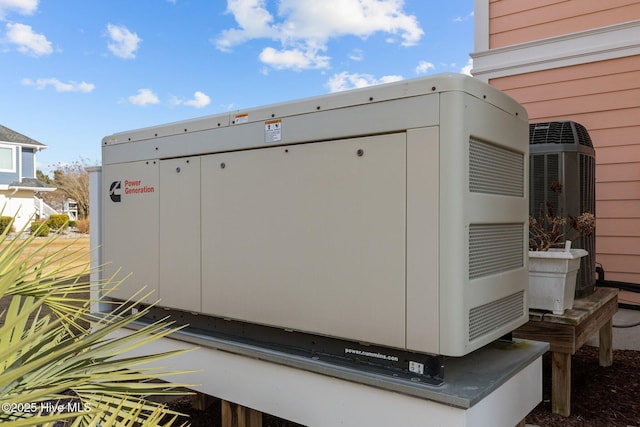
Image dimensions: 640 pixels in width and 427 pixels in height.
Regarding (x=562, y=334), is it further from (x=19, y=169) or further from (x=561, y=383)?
(x=19, y=169)

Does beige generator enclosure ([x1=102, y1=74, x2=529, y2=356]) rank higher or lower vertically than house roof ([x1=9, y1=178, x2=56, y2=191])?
lower

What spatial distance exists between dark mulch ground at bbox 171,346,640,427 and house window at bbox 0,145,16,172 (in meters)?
21.8

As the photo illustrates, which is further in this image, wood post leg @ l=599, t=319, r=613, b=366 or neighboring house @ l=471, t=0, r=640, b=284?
neighboring house @ l=471, t=0, r=640, b=284

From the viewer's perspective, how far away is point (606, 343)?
10.9 ft

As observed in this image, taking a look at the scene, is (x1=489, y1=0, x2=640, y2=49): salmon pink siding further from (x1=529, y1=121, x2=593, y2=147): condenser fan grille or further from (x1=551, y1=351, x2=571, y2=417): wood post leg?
(x1=551, y1=351, x2=571, y2=417): wood post leg

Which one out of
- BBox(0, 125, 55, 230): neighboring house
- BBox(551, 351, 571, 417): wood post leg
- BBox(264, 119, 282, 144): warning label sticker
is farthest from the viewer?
BBox(0, 125, 55, 230): neighboring house

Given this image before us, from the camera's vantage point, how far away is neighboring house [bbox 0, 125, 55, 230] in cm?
1988

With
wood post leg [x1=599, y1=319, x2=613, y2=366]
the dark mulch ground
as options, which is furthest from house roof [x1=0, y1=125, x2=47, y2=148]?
wood post leg [x1=599, y1=319, x2=613, y2=366]

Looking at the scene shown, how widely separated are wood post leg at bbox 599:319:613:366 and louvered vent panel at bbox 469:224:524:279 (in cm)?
190

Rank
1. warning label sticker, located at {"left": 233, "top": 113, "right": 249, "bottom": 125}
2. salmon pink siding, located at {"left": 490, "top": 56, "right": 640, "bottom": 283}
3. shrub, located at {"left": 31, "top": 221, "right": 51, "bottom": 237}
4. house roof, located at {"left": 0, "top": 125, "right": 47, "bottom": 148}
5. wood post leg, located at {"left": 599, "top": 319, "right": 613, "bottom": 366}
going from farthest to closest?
house roof, located at {"left": 0, "top": 125, "right": 47, "bottom": 148}, salmon pink siding, located at {"left": 490, "top": 56, "right": 640, "bottom": 283}, wood post leg, located at {"left": 599, "top": 319, "right": 613, "bottom": 366}, warning label sticker, located at {"left": 233, "top": 113, "right": 249, "bottom": 125}, shrub, located at {"left": 31, "top": 221, "right": 51, "bottom": 237}

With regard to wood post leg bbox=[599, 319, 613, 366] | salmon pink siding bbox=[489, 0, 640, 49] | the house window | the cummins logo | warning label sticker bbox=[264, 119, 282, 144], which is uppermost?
the house window

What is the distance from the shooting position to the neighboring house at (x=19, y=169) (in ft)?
65.2

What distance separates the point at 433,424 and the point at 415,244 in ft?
2.04

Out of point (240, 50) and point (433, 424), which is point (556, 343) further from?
point (240, 50)
